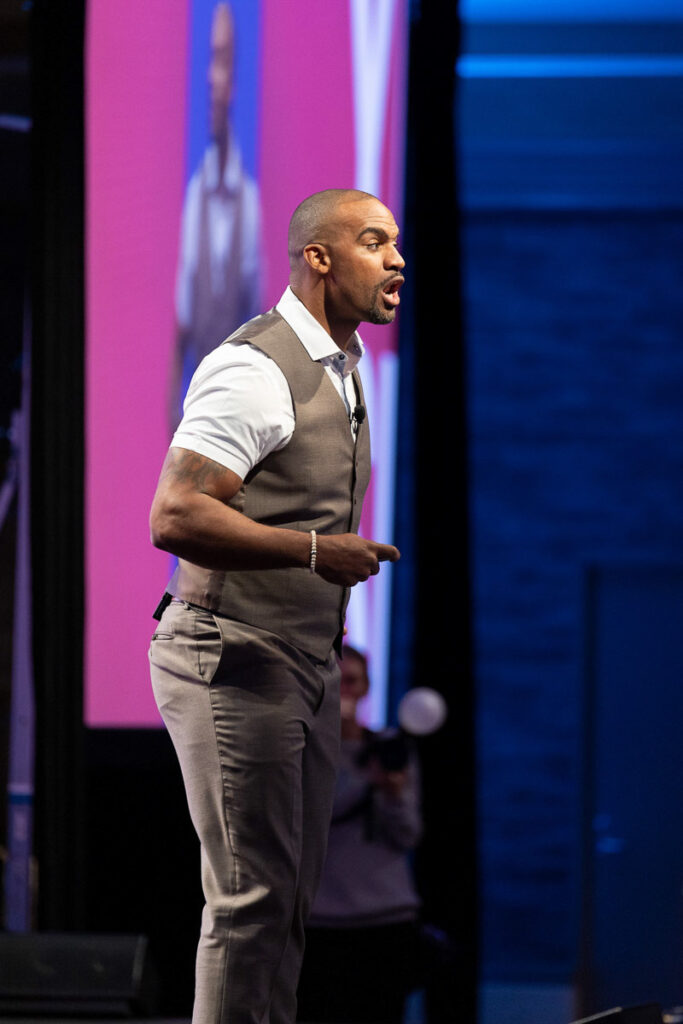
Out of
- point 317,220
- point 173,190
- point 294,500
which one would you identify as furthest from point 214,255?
point 294,500

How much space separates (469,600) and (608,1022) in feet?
5.03

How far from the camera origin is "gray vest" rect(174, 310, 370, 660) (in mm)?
1415

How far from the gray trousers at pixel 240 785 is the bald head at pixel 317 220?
47 cm

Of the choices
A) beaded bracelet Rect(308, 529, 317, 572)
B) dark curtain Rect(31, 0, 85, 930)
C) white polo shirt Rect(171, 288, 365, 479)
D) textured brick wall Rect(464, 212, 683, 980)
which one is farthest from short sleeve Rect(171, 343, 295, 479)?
textured brick wall Rect(464, 212, 683, 980)

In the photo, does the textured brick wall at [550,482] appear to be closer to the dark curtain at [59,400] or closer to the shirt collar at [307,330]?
the dark curtain at [59,400]

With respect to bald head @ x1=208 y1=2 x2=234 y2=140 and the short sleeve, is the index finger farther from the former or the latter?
bald head @ x1=208 y1=2 x2=234 y2=140

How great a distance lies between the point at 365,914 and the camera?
2.62 metres

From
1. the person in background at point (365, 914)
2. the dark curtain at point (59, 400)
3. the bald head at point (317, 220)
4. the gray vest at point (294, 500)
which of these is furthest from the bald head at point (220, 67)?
the gray vest at point (294, 500)

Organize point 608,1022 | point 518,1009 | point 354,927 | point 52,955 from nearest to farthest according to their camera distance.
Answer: point 608,1022 → point 52,955 → point 354,927 → point 518,1009

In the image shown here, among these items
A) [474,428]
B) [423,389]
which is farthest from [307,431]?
[474,428]

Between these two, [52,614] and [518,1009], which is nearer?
[52,614]

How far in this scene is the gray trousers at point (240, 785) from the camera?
1353 mm

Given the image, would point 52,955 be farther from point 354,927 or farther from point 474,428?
point 474,428

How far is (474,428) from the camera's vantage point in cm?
511
